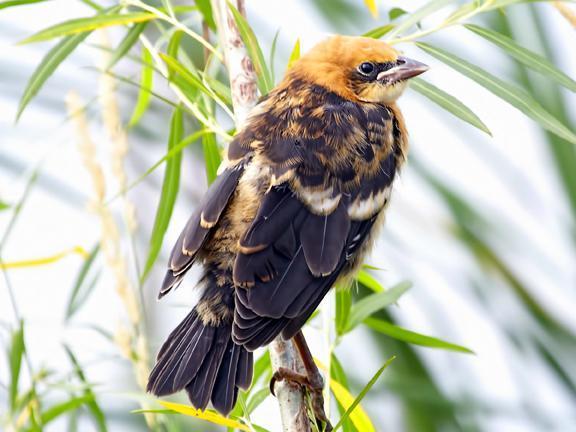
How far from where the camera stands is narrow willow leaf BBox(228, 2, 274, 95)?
Result: 2.27m

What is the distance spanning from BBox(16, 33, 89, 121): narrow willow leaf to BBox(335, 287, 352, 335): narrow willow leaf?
0.89 meters

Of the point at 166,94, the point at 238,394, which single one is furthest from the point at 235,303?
the point at 166,94

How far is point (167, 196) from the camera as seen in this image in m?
2.47

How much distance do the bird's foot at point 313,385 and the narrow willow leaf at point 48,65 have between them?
0.86 metres

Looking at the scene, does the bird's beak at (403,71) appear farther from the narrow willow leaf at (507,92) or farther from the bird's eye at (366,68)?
the narrow willow leaf at (507,92)

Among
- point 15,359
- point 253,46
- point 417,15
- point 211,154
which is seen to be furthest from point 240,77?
point 15,359

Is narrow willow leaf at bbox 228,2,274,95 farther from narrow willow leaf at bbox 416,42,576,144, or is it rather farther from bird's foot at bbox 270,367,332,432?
bird's foot at bbox 270,367,332,432

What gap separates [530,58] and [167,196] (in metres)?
0.98

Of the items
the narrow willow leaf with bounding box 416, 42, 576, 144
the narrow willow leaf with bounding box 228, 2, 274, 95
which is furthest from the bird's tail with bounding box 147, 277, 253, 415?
the narrow willow leaf with bounding box 416, 42, 576, 144

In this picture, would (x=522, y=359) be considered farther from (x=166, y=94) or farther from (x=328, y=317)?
(x=166, y=94)

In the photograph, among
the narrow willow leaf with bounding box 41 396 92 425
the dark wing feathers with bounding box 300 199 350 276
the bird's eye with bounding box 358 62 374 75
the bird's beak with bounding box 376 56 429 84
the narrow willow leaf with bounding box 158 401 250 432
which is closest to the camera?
the narrow willow leaf with bounding box 158 401 250 432

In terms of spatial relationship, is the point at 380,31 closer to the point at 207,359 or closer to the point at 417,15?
the point at 417,15

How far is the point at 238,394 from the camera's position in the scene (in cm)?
217

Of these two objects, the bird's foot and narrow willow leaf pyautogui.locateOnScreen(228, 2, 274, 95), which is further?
narrow willow leaf pyautogui.locateOnScreen(228, 2, 274, 95)
